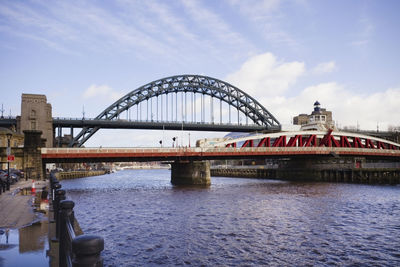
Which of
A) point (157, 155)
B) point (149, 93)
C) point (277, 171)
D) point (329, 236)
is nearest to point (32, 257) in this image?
point (329, 236)

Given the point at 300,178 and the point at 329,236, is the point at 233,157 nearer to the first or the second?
the point at 300,178

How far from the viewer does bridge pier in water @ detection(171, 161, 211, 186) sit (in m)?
71.9

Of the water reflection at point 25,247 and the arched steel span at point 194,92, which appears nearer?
the water reflection at point 25,247

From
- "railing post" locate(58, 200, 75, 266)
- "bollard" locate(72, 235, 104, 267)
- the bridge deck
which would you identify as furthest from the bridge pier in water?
"bollard" locate(72, 235, 104, 267)

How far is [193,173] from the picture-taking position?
7456cm

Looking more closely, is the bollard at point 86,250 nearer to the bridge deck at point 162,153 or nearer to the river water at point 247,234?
the river water at point 247,234

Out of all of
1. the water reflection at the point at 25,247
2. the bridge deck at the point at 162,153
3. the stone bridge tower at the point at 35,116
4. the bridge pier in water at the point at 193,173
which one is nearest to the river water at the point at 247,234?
the water reflection at the point at 25,247

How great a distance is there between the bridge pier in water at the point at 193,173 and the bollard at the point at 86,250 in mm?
65861

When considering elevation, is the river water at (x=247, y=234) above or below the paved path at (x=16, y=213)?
below

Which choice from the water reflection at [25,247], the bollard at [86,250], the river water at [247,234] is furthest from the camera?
the river water at [247,234]

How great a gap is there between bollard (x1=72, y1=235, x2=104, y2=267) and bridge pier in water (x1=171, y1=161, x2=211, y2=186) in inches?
2593

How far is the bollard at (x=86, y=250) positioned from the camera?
488cm

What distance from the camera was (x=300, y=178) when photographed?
9519 cm

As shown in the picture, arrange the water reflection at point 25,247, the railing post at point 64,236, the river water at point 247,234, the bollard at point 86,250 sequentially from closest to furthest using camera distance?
1. the bollard at point 86,250
2. the railing post at point 64,236
3. the water reflection at point 25,247
4. the river water at point 247,234
